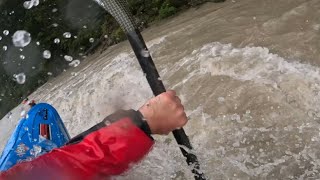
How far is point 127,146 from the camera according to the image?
170 cm

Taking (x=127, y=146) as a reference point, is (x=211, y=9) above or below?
below

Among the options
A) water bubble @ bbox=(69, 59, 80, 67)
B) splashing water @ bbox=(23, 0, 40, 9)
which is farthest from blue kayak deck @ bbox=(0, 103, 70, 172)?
splashing water @ bbox=(23, 0, 40, 9)

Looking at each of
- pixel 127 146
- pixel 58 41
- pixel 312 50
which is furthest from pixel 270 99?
pixel 58 41

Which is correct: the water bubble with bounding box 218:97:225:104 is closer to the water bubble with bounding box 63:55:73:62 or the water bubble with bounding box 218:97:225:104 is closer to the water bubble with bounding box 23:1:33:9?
the water bubble with bounding box 63:55:73:62

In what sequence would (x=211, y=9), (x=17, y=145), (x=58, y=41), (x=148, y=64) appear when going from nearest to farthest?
(x=148, y=64)
(x=17, y=145)
(x=211, y=9)
(x=58, y=41)

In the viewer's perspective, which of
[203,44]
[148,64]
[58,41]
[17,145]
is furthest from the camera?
[58,41]

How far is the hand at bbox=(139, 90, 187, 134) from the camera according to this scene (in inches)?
67.6

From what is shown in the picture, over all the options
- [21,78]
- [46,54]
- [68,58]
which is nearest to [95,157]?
[21,78]

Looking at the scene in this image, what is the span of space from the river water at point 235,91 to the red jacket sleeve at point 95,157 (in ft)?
0.81

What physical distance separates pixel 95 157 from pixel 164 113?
29 cm

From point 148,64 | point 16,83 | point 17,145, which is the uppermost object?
point 148,64

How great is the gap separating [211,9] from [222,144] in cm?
342

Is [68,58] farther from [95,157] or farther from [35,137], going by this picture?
[95,157]

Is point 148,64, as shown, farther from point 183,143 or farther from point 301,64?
point 301,64
